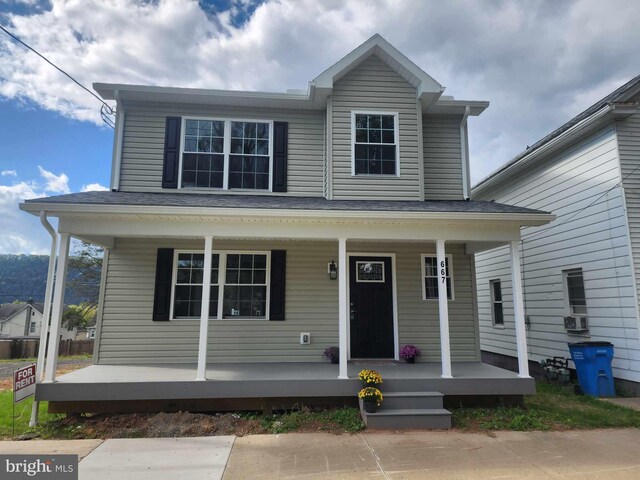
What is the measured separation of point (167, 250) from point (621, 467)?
721 centimetres

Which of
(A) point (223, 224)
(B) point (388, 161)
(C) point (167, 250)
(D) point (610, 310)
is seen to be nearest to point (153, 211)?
(A) point (223, 224)

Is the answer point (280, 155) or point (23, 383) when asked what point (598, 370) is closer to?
point (280, 155)

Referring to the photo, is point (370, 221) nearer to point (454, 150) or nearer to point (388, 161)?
point (388, 161)

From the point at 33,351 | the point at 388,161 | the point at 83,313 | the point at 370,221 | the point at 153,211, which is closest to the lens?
the point at 153,211

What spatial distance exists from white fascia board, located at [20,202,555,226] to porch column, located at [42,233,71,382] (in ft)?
1.73

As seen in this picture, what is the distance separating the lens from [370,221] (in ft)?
19.4

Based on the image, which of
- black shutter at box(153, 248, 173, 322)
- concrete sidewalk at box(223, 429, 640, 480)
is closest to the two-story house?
black shutter at box(153, 248, 173, 322)

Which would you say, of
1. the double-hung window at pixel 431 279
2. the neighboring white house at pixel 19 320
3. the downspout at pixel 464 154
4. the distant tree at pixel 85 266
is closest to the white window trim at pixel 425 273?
the double-hung window at pixel 431 279

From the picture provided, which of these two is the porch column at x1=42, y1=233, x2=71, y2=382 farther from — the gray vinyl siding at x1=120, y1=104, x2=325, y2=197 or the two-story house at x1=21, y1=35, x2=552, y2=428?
the gray vinyl siding at x1=120, y1=104, x2=325, y2=197

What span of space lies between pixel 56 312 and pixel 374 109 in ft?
22.2

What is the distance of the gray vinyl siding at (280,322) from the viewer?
6.94m

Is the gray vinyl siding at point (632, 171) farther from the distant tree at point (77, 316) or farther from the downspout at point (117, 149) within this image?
the distant tree at point (77, 316)

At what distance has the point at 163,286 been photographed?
23.1ft

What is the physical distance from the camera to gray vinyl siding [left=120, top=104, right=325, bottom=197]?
7516 millimetres
